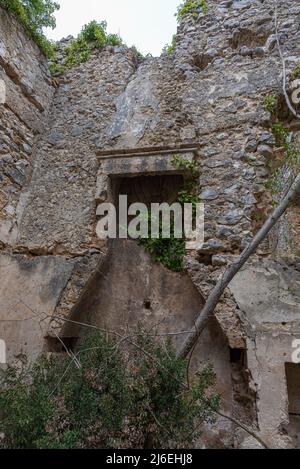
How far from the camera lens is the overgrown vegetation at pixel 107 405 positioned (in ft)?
8.51

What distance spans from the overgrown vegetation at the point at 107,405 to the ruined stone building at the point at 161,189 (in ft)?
2.63

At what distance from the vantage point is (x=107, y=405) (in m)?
2.60

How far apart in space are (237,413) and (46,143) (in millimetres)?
4062

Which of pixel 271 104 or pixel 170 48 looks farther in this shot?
pixel 170 48

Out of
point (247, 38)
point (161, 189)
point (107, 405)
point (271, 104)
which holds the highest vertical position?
point (247, 38)

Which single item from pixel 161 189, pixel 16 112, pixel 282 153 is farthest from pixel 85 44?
pixel 282 153

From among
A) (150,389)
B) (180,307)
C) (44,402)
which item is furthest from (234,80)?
(44,402)

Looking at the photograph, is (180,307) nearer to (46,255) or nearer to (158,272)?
(158,272)

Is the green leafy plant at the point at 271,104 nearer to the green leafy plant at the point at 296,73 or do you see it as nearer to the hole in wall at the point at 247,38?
the green leafy plant at the point at 296,73

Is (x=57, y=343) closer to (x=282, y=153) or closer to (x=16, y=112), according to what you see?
(x=16, y=112)

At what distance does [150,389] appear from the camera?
A: 2805mm

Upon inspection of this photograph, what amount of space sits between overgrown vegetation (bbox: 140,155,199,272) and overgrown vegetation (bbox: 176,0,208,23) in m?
2.49

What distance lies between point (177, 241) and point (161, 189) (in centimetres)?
84

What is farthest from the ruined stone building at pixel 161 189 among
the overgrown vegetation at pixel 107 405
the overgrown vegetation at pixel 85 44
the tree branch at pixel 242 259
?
the overgrown vegetation at pixel 107 405
